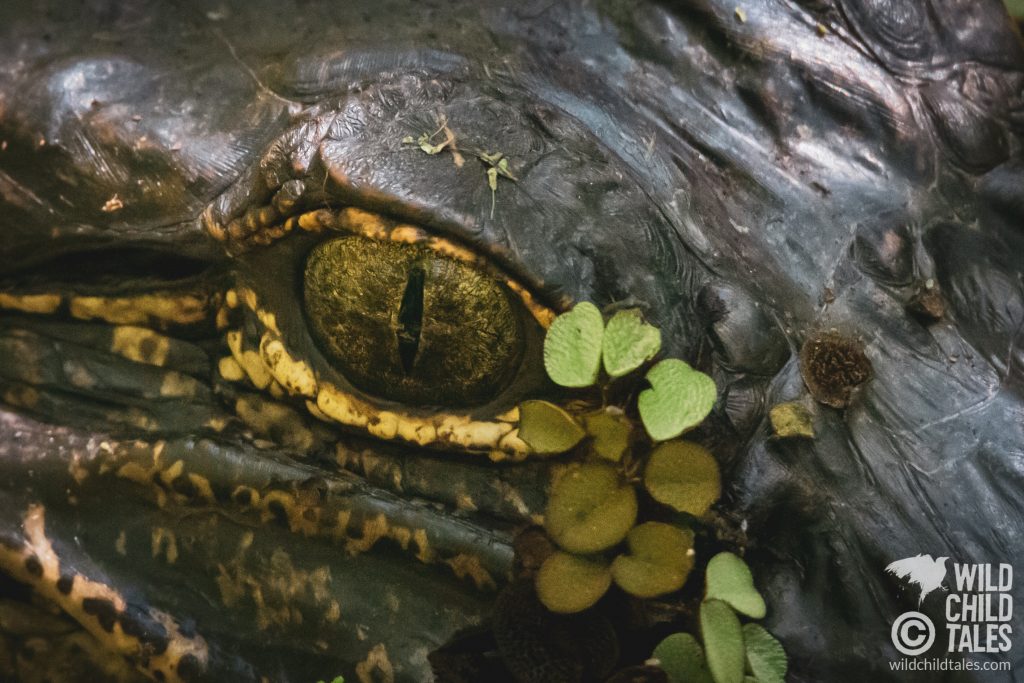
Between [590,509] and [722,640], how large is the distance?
0.27 m

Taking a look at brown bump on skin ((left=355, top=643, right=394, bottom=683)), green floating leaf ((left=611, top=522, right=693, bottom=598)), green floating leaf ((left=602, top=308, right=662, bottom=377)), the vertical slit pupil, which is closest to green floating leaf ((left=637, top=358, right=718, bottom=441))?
green floating leaf ((left=602, top=308, right=662, bottom=377))

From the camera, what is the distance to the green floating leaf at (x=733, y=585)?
1591 mm

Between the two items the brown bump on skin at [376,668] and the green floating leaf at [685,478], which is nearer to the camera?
the green floating leaf at [685,478]

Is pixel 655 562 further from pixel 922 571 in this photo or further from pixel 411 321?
pixel 411 321

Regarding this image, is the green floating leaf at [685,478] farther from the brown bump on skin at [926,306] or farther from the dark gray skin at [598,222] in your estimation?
the brown bump on skin at [926,306]

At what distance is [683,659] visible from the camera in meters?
1.61

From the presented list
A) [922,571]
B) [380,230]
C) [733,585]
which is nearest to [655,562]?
[733,585]

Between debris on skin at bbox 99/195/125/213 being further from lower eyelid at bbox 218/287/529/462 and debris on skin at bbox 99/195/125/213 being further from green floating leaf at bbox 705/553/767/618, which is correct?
green floating leaf at bbox 705/553/767/618

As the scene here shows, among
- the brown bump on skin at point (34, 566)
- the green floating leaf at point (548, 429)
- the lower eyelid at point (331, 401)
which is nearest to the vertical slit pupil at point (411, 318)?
the lower eyelid at point (331, 401)

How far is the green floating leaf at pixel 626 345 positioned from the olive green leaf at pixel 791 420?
0.68 ft

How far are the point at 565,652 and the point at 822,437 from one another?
Answer: 1.68 feet

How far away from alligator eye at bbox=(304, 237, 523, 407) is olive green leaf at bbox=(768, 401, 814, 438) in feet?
1.34

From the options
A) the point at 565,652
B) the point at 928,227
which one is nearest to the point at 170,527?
the point at 565,652

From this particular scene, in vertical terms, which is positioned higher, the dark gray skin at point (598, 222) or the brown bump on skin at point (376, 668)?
the dark gray skin at point (598, 222)
